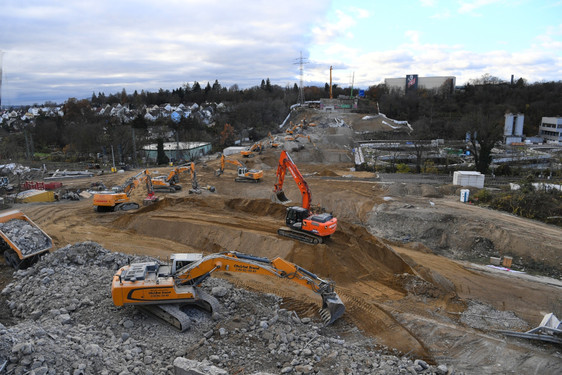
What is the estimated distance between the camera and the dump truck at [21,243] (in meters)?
14.6

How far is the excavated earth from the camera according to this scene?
9.45 meters

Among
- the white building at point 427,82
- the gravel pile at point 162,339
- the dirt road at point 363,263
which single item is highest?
the white building at point 427,82

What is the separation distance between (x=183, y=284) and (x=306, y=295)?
433 centimetres

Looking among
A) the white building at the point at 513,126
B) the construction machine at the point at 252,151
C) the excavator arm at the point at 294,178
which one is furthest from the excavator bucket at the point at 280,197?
Result: the white building at the point at 513,126

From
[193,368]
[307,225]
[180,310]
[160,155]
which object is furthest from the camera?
[160,155]

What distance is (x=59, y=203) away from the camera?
26.1 meters

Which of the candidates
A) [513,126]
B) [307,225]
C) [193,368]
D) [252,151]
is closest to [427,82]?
[513,126]

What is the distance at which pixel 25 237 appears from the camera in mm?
15055

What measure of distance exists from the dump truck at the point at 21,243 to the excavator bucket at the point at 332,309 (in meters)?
11.0

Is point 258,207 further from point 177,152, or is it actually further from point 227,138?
point 227,138

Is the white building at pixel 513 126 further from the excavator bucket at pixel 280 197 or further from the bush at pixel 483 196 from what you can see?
the excavator bucket at pixel 280 197

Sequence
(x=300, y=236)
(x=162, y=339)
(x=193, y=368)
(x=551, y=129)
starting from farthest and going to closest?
(x=551, y=129) → (x=300, y=236) → (x=162, y=339) → (x=193, y=368)

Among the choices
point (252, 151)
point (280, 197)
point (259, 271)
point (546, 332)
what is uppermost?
point (252, 151)

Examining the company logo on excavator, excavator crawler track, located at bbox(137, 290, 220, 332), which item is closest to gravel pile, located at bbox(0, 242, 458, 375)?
excavator crawler track, located at bbox(137, 290, 220, 332)
